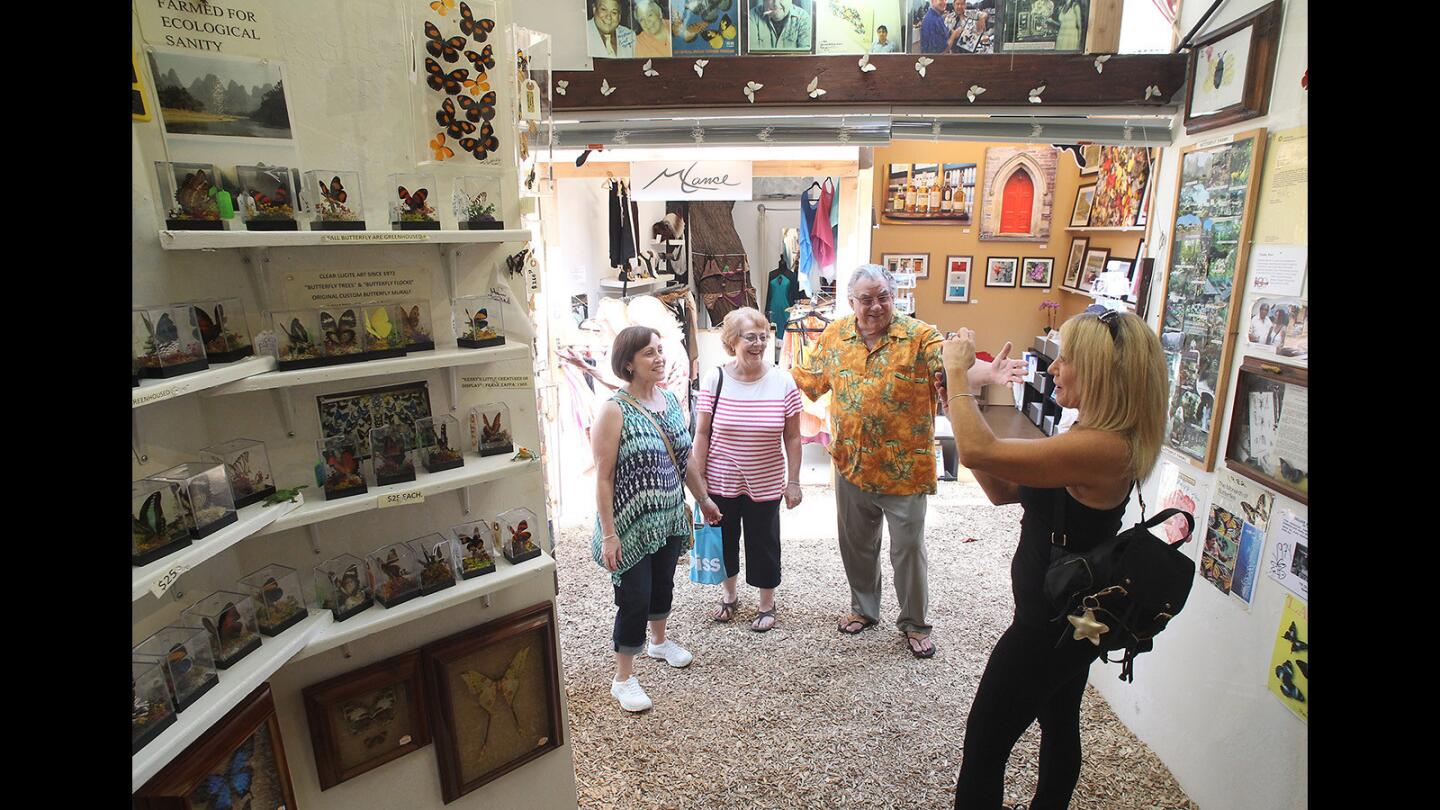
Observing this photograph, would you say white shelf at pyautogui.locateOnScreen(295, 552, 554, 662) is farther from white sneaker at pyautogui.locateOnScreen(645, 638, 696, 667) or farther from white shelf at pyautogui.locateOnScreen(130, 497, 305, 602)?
white sneaker at pyautogui.locateOnScreen(645, 638, 696, 667)

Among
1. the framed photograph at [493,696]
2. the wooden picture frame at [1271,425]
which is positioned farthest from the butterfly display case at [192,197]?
the wooden picture frame at [1271,425]

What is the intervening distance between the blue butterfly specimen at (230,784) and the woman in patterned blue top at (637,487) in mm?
1231

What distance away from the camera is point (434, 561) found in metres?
1.82

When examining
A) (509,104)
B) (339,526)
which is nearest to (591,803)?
(339,526)

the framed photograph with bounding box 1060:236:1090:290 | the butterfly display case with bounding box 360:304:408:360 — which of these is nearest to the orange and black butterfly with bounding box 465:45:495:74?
the butterfly display case with bounding box 360:304:408:360

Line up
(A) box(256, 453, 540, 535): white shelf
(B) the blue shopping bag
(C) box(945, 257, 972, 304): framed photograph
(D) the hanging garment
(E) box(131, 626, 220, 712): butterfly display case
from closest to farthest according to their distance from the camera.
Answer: (E) box(131, 626, 220, 712): butterfly display case < (A) box(256, 453, 540, 535): white shelf < (B) the blue shopping bag < (D) the hanging garment < (C) box(945, 257, 972, 304): framed photograph

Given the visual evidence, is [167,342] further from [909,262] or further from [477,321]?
[909,262]

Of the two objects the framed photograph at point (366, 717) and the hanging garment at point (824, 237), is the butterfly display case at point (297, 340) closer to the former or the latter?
the framed photograph at point (366, 717)

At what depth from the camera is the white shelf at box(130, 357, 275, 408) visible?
1203mm

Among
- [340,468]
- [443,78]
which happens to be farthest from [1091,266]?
[340,468]

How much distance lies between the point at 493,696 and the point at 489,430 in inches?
32.7

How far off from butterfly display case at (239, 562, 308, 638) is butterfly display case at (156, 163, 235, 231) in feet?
2.61
